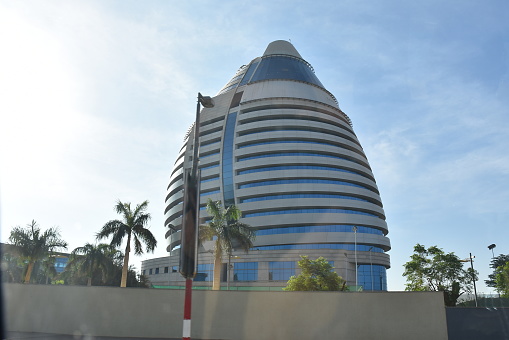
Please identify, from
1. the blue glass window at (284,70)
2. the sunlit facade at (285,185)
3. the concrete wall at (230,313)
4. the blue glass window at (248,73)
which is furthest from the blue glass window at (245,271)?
the blue glass window at (248,73)

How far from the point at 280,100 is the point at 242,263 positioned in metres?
40.4

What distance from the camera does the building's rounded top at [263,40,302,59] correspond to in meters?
119

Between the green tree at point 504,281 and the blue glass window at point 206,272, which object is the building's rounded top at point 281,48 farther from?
the green tree at point 504,281

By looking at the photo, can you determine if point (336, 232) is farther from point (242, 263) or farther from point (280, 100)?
point (280, 100)

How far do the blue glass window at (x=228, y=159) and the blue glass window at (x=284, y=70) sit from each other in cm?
1628

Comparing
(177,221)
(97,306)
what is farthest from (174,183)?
(97,306)

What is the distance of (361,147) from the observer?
10312 centimetres

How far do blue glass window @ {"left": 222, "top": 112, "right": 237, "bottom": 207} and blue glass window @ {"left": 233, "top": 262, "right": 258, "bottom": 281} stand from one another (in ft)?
Answer: 54.1

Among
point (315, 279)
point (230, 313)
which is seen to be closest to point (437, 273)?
point (315, 279)

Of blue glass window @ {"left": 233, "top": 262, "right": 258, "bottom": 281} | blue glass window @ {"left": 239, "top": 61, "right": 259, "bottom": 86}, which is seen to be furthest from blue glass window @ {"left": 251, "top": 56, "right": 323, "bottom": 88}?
blue glass window @ {"left": 233, "top": 262, "right": 258, "bottom": 281}

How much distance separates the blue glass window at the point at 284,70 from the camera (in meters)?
107

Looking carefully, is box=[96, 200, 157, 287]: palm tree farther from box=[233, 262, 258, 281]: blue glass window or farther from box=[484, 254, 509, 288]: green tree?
box=[484, 254, 509, 288]: green tree

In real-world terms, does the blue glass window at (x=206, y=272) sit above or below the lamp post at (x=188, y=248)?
above

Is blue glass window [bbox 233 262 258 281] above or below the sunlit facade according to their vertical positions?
below
